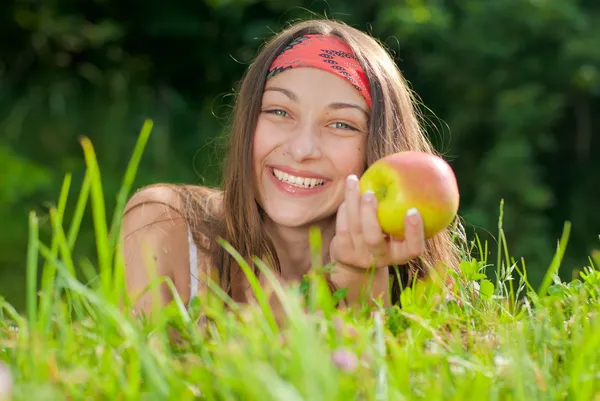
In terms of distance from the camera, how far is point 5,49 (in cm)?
802

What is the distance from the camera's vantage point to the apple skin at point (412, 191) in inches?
61.2

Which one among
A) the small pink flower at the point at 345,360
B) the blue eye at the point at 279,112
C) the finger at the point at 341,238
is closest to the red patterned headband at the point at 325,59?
the blue eye at the point at 279,112

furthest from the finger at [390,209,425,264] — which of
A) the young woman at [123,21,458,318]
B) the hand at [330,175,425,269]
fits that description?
the young woman at [123,21,458,318]

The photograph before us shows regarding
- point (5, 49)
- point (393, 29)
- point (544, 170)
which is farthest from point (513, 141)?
point (5, 49)

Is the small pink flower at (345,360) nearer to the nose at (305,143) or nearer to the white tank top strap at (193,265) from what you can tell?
the nose at (305,143)

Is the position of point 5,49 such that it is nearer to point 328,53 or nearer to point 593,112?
point 593,112

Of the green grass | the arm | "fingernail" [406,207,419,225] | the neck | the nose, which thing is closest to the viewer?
the green grass

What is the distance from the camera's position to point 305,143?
1.91 metres

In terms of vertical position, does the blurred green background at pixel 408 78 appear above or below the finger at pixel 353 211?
below

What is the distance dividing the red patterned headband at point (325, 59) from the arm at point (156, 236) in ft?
1.51

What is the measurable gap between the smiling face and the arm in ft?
0.90

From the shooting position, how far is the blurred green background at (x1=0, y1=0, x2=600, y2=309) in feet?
16.8

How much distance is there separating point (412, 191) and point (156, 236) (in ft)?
2.66

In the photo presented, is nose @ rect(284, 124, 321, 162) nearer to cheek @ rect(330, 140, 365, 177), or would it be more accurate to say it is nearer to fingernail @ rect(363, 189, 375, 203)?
cheek @ rect(330, 140, 365, 177)
